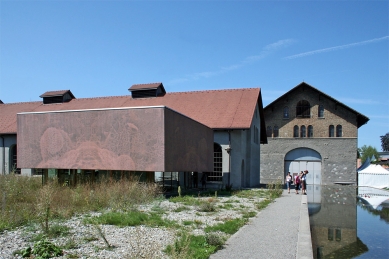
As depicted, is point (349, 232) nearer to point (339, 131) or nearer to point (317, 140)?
point (317, 140)

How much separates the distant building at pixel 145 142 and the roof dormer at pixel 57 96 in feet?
24.2

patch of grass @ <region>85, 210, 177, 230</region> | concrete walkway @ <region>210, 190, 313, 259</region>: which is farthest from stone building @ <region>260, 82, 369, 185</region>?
patch of grass @ <region>85, 210, 177, 230</region>

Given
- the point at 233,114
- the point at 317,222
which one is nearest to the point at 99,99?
the point at 233,114

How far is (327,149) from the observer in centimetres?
3716

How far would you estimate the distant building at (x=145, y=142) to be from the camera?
1700cm

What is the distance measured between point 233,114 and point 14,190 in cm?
1563

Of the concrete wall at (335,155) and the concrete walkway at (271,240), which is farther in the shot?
the concrete wall at (335,155)

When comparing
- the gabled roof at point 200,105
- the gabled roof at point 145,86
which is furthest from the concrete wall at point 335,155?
the gabled roof at point 145,86

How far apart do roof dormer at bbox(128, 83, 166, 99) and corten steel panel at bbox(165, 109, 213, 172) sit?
784 cm

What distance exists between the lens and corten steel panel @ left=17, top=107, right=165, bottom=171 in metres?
16.8

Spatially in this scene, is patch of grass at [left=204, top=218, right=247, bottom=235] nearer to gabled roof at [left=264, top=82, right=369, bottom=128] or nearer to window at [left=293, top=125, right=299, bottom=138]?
window at [left=293, top=125, right=299, bottom=138]

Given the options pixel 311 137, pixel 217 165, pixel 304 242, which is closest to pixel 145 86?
pixel 217 165

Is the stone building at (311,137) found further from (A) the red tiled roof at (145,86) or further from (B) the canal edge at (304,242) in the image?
(B) the canal edge at (304,242)

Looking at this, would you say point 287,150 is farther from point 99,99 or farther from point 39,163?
point 39,163
